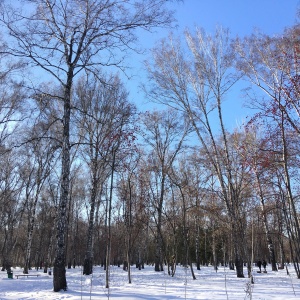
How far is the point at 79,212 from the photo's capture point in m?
43.8

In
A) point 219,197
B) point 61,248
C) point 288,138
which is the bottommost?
point 61,248

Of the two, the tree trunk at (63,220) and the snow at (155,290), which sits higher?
the tree trunk at (63,220)

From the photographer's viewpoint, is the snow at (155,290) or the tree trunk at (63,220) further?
the tree trunk at (63,220)

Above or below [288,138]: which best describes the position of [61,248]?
below

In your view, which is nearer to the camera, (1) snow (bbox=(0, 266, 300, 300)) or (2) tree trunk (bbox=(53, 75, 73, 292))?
(1) snow (bbox=(0, 266, 300, 300))

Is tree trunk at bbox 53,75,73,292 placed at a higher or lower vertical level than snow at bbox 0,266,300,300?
higher

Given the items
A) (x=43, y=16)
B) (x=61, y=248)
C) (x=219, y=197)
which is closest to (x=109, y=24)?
(x=43, y=16)

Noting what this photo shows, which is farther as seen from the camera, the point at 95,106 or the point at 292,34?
the point at 95,106

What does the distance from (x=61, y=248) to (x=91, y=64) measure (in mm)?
6100

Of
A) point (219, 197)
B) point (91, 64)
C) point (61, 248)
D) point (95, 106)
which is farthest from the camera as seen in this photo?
point (95, 106)

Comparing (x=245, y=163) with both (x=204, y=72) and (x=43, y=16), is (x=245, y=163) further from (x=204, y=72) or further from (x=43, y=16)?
(x=43, y=16)

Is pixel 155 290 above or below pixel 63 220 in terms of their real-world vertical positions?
below

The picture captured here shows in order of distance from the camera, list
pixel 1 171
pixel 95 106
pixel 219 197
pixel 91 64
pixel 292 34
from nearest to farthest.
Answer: pixel 91 64, pixel 292 34, pixel 219 197, pixel 95 106, pixel 1 171

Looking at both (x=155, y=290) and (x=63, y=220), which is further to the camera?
(x=155, y=290)
